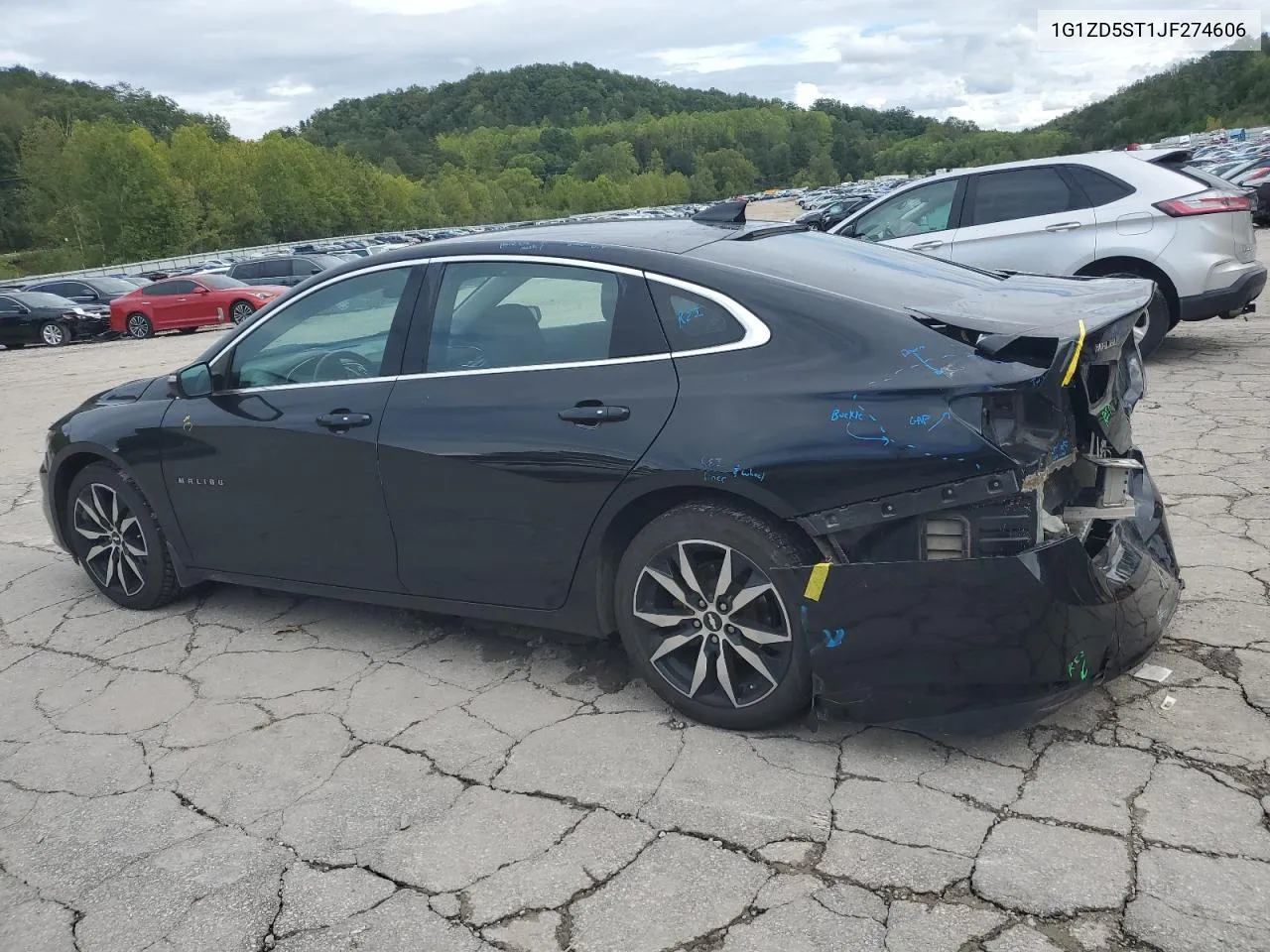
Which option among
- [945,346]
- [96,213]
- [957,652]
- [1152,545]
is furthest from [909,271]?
[96,213]

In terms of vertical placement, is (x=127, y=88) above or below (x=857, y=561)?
above

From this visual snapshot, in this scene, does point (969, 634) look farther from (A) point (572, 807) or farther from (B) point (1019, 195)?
(B) point (1019, 195)

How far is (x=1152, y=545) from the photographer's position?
352cm

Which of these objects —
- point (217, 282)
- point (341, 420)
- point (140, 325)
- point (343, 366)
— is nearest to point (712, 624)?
point (341, 420)

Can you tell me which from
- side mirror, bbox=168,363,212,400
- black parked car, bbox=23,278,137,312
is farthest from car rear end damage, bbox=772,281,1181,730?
black parked car, bbox=23,278,137,312

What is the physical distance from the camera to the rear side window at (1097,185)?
26.7 feet

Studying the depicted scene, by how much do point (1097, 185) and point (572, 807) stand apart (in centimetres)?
711

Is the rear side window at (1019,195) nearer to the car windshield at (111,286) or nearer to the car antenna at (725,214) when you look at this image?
the car antenna at (725,214)

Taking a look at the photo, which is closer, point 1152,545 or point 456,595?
point 1152,545

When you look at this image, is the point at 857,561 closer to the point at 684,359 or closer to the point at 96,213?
the point at 684,359

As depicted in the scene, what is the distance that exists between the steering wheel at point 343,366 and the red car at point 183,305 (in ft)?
66.1

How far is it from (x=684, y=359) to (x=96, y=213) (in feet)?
243

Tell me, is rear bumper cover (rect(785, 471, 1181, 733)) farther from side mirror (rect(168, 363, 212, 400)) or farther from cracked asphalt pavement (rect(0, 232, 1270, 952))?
side mirror (rect(168, 363, 212, 400))

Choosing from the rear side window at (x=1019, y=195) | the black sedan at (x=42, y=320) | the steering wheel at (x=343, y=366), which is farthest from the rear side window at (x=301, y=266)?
the steering wheel at (x=343, y=366)
